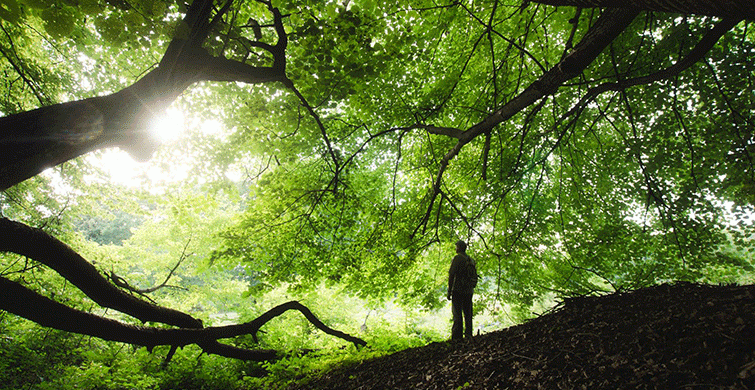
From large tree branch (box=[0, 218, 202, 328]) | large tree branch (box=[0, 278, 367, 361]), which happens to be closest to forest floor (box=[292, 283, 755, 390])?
large tree branch (box=[0, 278, 367, 361])

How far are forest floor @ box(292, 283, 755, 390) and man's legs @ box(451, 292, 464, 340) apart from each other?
170cm

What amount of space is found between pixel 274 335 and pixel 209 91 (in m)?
6.86

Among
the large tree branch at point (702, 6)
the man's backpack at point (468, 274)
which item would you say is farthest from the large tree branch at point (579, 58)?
the man's backpack at point (468, 274)

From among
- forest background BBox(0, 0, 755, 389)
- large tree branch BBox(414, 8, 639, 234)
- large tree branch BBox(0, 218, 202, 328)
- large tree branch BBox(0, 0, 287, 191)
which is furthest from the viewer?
forest background BBox(0, 0, 755, 389)

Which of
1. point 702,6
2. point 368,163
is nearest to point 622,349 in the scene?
point 702,6

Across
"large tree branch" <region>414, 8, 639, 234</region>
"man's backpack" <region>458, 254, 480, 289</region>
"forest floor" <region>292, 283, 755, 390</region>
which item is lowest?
"forest floor" <region>292, 283, 755, 390</region>

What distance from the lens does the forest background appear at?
442 centimetres

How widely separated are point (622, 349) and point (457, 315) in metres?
3.35

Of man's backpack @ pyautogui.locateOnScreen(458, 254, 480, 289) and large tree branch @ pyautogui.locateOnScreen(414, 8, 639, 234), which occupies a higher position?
large tree branch @ pyautogui.locateOnScreen(414, 8, 639, 234)

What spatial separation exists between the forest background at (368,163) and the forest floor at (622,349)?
1.51 meters

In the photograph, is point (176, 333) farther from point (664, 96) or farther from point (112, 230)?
point (112, 230)

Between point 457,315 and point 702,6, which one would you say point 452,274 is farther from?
point 702,6

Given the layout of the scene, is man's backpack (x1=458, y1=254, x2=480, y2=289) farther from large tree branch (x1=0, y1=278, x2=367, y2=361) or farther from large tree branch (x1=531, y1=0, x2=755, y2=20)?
large tree branch (x1=531, y1=0, x2=755, y2=20)

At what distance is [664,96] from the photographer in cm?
499
